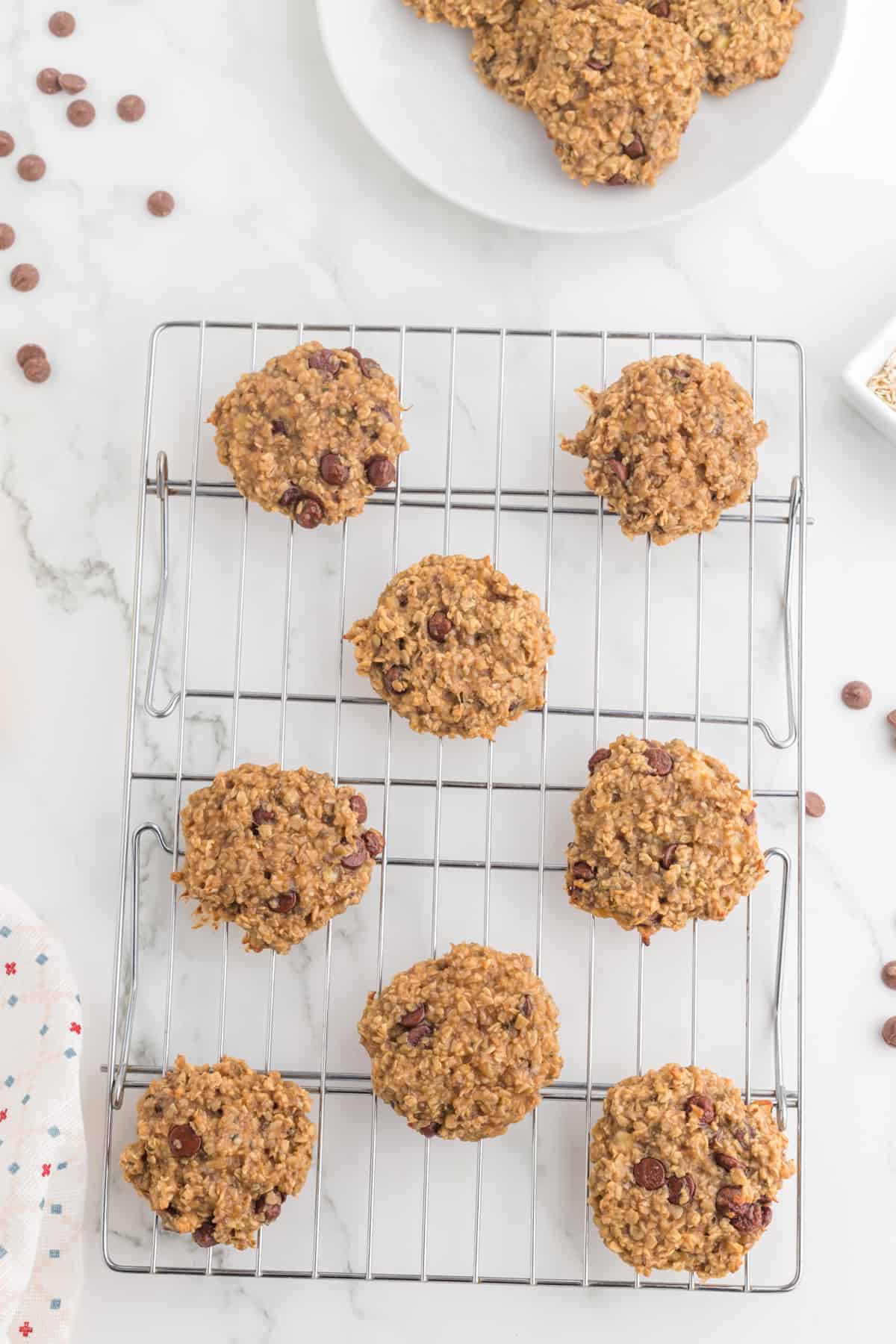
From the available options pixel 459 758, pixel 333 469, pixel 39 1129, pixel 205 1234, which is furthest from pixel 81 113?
pixel 205 1234

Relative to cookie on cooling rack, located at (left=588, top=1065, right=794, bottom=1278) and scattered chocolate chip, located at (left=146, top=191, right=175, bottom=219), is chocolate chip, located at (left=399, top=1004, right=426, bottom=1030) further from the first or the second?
scattered chocolate chip, located at (left=146, top=191, right=175, bottom=219)

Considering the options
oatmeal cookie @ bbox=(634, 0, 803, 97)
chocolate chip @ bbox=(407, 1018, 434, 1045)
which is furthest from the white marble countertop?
chocolate chip @ bbox=(407, 1018, 434, 1045)

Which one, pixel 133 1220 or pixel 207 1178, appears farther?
pixel 133 1220

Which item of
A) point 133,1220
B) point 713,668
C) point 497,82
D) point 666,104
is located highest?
point 666,104

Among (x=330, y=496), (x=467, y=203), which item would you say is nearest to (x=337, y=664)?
(x=330, y=496)

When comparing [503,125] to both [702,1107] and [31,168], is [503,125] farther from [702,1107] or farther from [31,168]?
[702,1107]

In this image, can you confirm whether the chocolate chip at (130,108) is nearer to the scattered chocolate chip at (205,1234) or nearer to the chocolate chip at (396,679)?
the chocolate chip at (396,679)

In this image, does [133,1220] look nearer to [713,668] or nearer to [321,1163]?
[321,1163]
